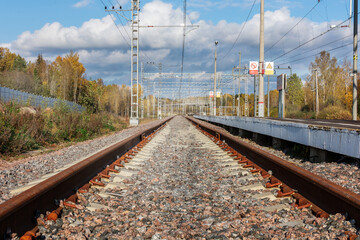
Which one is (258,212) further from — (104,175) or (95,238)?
(104,175)

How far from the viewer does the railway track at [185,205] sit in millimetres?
3244

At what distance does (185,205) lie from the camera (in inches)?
175

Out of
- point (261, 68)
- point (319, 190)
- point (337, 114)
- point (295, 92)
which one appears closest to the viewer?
point (319, 190)

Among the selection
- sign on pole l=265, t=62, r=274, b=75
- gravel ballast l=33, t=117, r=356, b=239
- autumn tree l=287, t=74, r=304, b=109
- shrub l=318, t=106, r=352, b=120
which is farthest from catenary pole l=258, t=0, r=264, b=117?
autumn tree l=287, t=74, r=304, b=109

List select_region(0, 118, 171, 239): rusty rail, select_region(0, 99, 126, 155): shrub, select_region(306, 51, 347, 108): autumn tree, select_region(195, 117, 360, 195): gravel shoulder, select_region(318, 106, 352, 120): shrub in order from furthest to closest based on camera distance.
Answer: select_region(306, 51, 347, 108): autumn tree, select_region(318, 106, 352, 120): shrub, select_region(0, 99, 126, 155): shrub, select_region(195, 117, 360, 195): gravel shoulder, select_region(0, 118, 171, 239): rusty rail

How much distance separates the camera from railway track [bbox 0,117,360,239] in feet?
10.6

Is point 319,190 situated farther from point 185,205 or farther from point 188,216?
point 185,205

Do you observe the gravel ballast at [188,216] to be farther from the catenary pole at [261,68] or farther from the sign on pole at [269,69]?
the sign on pole at [269,69]

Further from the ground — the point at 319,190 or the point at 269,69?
the point at 269,69

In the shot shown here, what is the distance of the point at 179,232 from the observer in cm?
340

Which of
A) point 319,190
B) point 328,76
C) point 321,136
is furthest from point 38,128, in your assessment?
point 328,76

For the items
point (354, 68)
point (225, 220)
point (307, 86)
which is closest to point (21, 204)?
point (225, 220)

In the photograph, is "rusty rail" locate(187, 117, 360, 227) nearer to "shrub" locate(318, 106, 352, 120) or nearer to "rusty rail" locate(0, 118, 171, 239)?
"rusty rail" locate(0, 118, 171, 239)

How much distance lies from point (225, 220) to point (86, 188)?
2069mm
